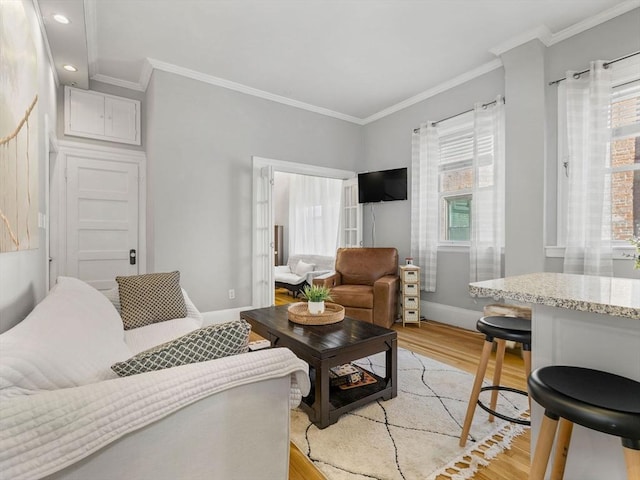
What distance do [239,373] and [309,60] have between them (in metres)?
3.42

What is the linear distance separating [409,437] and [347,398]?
43 centimetres

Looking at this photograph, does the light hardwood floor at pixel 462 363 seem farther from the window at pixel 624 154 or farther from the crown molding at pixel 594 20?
the crown molding at pixel 594 20

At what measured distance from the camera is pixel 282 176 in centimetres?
795

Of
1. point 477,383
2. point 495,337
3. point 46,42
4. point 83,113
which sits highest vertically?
point 46,42

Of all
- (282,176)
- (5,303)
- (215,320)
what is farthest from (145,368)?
(282,176)

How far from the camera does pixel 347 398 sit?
6.69 ft

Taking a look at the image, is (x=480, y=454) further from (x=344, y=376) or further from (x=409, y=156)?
(x=409, y=156)

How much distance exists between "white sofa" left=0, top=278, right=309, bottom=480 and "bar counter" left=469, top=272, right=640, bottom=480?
0.89m

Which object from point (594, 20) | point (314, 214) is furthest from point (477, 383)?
point (314, 214)

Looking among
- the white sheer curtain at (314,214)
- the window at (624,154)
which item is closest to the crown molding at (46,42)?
the white sheer curtain at (314,214)

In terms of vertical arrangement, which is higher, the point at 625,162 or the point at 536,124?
the point at 536,124

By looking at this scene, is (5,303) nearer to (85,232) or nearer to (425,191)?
(85,232)

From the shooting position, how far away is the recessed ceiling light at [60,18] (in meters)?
2.43

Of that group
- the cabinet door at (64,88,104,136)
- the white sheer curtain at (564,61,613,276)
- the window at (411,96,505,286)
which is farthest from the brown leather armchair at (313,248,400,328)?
the cabinet door at (64,88,104,136)
